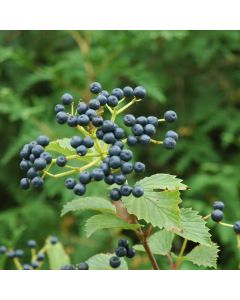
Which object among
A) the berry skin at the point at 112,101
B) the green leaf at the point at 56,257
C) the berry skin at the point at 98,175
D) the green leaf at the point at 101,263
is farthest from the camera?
the green leaf at the point at 56,257

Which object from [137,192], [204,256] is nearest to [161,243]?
[204,256]

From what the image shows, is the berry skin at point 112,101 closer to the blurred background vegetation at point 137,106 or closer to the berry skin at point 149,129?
the berry skin at point 149,129

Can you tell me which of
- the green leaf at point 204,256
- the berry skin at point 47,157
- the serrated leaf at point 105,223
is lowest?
the green leaf at point 204,256

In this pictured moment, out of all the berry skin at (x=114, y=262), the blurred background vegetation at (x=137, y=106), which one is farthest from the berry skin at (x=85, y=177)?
the blurred background vegetation at (x=137, y=106)

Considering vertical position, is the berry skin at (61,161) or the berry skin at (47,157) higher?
the berry skin at (47,157)

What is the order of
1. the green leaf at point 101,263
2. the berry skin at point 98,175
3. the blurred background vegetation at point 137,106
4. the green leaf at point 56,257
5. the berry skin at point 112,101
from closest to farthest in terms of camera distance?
the berry skin at point 98,175 → the berry skin at point 112,101 → the green leaf at point 101,263 → the green leaf at point 56,257 → the blurred background vegetation at point 137,106

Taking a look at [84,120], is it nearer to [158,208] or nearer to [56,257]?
[158,208]

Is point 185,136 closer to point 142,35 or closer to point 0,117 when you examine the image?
point 142,35

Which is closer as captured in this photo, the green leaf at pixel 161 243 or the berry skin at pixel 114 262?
the berry skin at pixel 114 262
